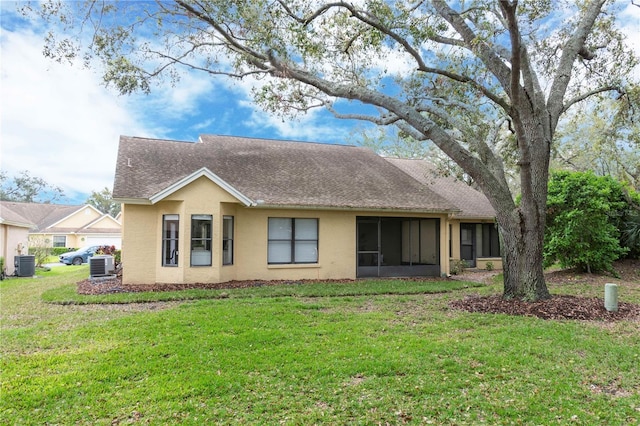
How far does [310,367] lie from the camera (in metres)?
5.36

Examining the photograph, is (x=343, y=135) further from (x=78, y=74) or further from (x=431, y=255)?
(x=78, y=74)

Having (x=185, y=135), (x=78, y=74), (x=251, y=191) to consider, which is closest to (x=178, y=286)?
(x=251, y=191)

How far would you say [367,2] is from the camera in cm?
1001

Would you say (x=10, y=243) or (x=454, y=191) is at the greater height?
(x=454, y=191)

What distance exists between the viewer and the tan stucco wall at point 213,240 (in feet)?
41.4

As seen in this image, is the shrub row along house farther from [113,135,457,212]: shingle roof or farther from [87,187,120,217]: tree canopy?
[113,135,457,212]: shingle roof

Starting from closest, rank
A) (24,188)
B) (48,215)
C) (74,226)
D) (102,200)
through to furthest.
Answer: (74,226) < (48,215) < (24,188) < (102,200)

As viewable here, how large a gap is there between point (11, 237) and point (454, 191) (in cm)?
2124

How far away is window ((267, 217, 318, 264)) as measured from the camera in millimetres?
14266

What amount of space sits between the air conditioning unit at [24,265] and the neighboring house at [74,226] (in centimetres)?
2445

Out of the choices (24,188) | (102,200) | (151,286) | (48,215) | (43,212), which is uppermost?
(24,188)

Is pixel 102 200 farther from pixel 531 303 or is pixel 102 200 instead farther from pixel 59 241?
pixel 531 303

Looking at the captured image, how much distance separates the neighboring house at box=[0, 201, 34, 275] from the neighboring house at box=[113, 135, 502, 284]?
7.11 meters

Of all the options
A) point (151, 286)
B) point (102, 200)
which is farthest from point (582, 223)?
Result: point (102, 200)
